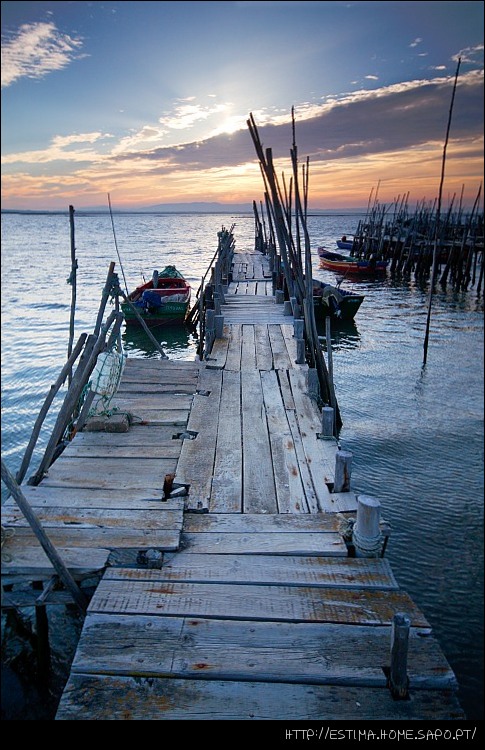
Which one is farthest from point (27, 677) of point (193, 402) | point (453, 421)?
point (453, 421)

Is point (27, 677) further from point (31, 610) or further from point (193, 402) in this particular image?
point (193, 402)

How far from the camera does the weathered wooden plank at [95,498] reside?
5.18 m

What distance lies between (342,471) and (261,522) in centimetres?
112

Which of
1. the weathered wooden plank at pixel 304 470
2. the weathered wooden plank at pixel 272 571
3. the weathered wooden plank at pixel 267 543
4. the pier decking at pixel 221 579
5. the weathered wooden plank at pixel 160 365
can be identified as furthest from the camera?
the weathered wooden plank at pixel 160 365

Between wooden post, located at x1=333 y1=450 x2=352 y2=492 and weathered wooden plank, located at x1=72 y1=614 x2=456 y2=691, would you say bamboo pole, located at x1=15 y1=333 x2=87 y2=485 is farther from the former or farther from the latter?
wooden post, located at x1=333 y1=450 x2=352 y2=492

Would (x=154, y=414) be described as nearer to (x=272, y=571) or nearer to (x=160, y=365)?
(x=160, y=365)

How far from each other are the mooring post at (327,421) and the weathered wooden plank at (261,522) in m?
1.77

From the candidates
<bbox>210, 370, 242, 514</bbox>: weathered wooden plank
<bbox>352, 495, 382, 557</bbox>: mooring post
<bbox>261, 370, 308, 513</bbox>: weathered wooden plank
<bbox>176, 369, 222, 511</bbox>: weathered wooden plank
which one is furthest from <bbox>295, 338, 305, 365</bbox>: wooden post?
<bbox>352, 495, 382, 557</bbox>: mooring post

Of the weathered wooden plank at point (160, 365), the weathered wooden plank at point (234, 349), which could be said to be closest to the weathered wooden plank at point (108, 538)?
the weathered wooden plank at point (160, 365)

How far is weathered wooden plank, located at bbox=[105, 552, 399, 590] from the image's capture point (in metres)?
4.21

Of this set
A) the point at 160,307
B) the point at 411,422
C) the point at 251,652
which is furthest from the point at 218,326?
the point at 160,307

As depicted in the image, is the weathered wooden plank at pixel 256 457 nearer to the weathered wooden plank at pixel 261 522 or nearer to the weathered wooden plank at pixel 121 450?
the weathered wooden plank at pixel 261 522

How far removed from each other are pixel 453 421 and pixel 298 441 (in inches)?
289
